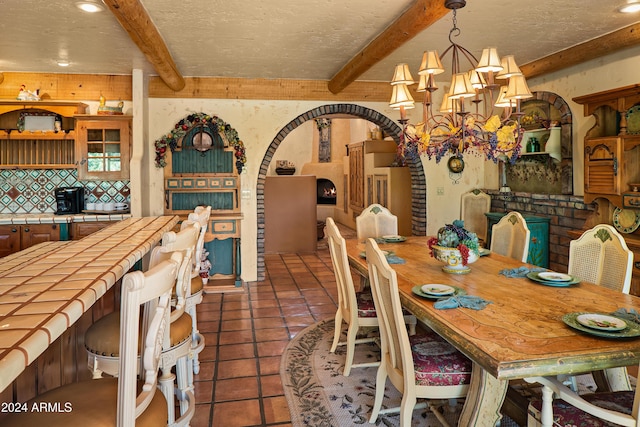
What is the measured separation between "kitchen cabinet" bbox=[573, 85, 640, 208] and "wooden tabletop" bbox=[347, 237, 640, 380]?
191 centimetres

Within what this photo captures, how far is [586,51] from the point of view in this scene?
173 inches

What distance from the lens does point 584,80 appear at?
4.68m

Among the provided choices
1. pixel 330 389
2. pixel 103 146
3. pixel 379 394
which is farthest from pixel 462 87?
pixel 103 146

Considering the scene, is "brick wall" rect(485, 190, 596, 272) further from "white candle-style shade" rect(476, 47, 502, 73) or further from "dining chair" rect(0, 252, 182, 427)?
"dining chair" rect(0, 252, 182, 427)

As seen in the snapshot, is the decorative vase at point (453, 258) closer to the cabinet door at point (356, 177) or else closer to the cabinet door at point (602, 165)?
the cabinet door at point (602, 165)

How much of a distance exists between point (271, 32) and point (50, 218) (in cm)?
310

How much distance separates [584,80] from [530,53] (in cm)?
60

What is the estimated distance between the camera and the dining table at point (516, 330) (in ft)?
5.15

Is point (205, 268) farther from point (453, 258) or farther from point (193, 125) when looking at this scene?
point (453, 258)

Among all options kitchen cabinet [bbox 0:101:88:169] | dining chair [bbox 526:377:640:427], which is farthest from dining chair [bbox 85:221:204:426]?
kitchen cabinet [bbox 0:101:88:169]

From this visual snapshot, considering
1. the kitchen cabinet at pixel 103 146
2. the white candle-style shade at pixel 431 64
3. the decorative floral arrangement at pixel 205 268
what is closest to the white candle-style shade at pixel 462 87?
the white candle-style shade at pixel 431 64

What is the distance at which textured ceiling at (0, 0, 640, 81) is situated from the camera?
11.2 ft

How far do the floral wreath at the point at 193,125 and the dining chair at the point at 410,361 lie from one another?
3.66 m

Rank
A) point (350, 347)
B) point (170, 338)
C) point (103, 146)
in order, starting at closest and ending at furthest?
point (170, 338) → point (350, 347) → point (103, 146)
